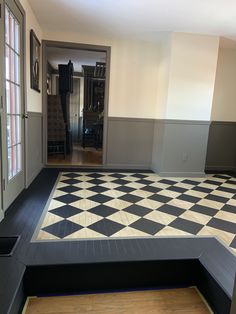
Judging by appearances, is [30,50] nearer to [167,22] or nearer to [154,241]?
[167,22]

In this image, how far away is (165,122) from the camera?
3.96 m

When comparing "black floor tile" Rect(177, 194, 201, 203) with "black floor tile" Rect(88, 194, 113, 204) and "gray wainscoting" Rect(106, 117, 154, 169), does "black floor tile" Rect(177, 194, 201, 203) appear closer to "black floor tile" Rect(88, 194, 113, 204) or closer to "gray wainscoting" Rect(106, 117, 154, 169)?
"black floor tile" Rect(88, 194, 113, 204)

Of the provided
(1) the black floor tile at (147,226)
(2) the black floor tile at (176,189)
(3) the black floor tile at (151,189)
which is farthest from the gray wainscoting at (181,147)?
(1) the black floor tile at (147,226)

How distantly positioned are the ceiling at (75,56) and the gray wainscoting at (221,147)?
3029 millimetres

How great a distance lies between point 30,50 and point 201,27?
246 centimetres

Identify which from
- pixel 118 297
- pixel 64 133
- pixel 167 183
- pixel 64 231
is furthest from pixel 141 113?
pixel 118 297

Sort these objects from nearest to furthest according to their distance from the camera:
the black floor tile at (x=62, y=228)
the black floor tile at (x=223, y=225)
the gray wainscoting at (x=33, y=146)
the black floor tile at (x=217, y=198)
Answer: the black floor tile at (x=62, y=228), the black floor tile at (x=223, y=225), the black floor tile at (x=217, y=198), the gray wainscoting at (x=33, y=146)

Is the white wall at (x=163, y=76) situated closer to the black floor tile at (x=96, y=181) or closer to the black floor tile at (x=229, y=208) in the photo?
the black floor tile at (x=96, y=181)

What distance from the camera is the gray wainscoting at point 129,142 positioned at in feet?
14.4

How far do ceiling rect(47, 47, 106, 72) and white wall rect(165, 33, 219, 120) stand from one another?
218 cm

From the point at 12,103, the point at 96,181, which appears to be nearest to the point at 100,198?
the point at 96,181

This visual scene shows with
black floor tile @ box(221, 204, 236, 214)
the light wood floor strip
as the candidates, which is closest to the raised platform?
the light wood floor strip

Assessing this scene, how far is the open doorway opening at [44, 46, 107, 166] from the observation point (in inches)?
201

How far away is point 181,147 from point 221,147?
1242 millimetres
